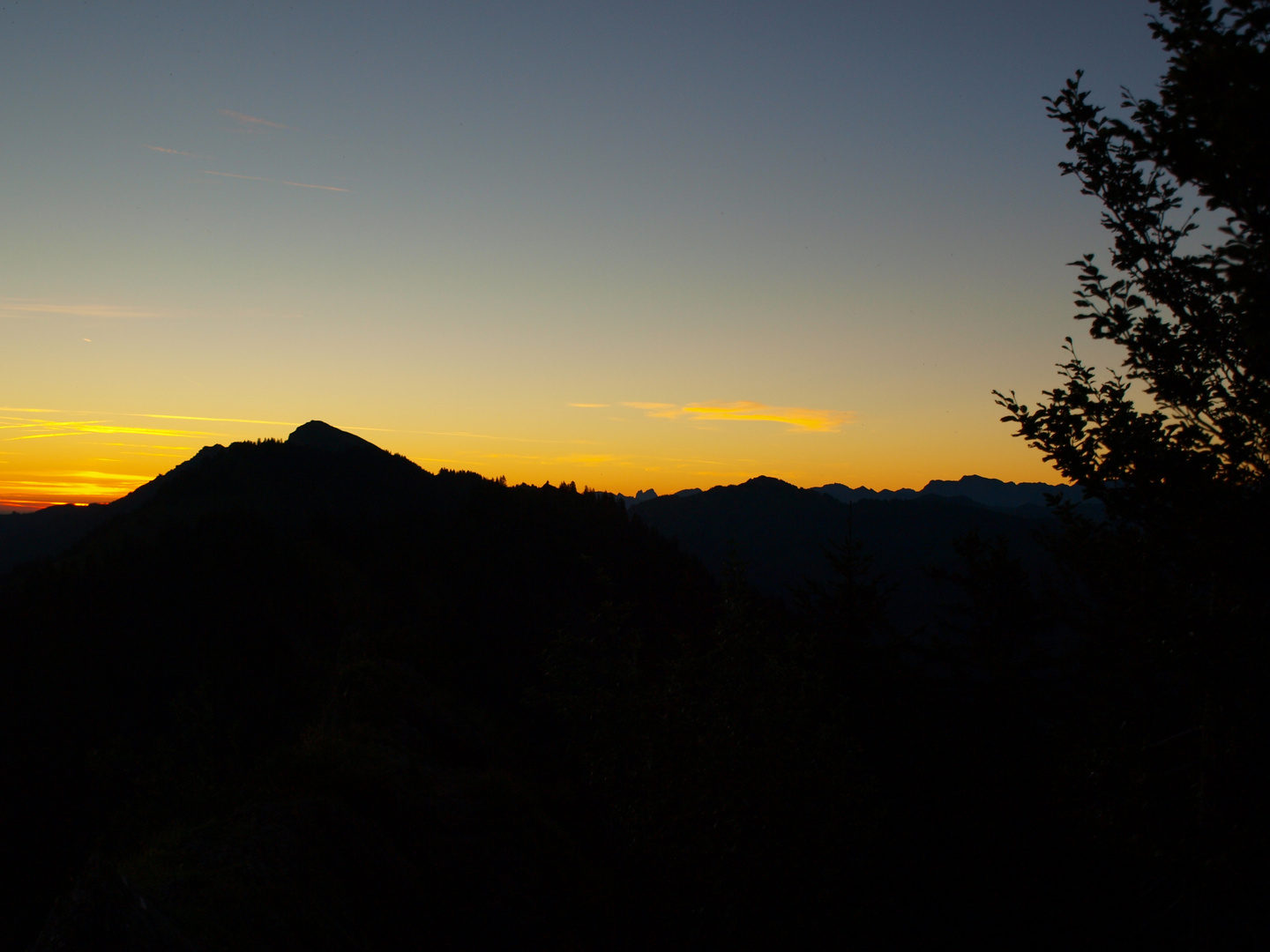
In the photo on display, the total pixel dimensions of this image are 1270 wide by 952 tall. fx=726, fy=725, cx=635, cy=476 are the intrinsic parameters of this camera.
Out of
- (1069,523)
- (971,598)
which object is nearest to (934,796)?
(971,598)

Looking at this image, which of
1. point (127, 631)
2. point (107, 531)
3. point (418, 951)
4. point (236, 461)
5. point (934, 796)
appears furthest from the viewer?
point (236, 461)

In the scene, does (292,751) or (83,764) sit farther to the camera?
(83,764)

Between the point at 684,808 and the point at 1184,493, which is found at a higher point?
the point at 1184,493

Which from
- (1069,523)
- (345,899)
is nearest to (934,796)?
(1069,523)

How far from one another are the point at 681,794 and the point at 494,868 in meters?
4.64

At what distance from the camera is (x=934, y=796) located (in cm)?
2050

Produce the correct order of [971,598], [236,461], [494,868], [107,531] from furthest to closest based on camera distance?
1. [236,461]
2. [107,531]
3. [971,598]
4. [494,868]

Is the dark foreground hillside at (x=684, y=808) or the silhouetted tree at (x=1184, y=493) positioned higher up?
the silhouetted tree at (x=1184, y=493)

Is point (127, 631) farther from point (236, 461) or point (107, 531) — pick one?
point (236, 461)

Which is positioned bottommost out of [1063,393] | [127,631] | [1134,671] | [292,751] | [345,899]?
[127,631]

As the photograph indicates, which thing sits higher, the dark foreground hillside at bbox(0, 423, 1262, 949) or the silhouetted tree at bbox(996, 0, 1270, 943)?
the silhouetted tree at bbox(996, 0, 1270, 943)

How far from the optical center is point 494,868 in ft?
42.6

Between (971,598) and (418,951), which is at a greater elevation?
(971,598)

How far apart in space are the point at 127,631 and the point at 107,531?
67.2 meters
